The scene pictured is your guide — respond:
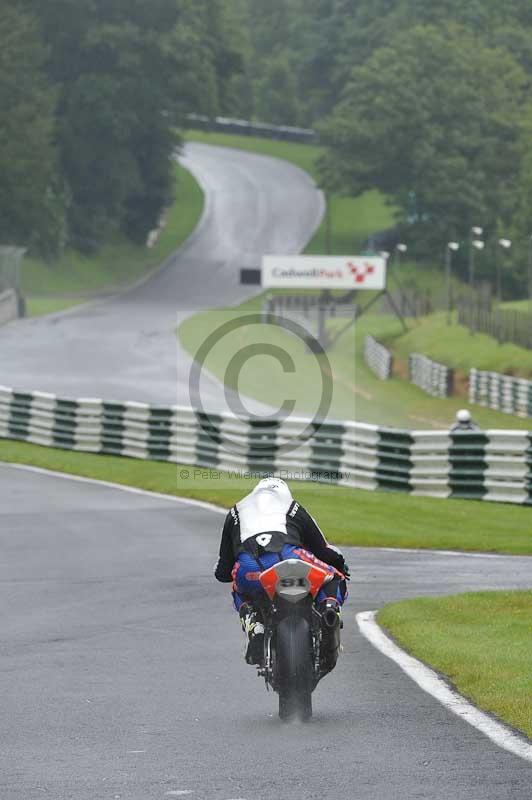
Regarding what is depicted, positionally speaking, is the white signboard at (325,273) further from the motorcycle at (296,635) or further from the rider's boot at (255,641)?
the motorcycle at (296,635)

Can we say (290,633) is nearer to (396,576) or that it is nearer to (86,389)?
(396,576)

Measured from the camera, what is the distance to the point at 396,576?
17.8 m

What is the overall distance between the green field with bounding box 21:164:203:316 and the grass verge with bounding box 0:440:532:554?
175 ft

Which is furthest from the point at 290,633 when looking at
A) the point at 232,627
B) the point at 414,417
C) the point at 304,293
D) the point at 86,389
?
the point at 304,293

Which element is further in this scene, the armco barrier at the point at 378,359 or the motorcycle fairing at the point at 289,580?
the armco barrier at the point at 378,359

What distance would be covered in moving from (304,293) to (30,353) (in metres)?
45.3

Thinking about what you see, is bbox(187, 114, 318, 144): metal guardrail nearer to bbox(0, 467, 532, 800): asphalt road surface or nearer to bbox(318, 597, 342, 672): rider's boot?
bbox(0, 467, 532, 800): asphalt road surface

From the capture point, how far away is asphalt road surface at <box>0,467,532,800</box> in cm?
838

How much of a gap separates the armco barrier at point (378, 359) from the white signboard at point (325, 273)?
11668 mm

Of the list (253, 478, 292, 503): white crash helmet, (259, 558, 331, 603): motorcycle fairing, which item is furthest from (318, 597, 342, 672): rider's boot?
(253, 478, 292, 503): white crash helmet

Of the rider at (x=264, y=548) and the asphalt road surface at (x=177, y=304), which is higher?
the rider at (x=264, y=548)

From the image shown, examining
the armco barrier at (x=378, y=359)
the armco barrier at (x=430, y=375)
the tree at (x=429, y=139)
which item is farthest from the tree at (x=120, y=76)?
the armco barrier at (x=430, y=375)

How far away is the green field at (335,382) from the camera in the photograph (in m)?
53.2

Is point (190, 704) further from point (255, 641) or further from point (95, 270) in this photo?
point (95, 270)
